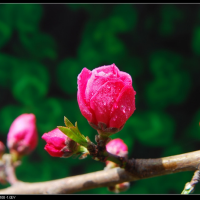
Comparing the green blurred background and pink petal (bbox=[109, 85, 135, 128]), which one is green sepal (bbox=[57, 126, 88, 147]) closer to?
pink petal (bbox=[109, 85, 135, 128])

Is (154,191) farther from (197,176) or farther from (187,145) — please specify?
(197,176)

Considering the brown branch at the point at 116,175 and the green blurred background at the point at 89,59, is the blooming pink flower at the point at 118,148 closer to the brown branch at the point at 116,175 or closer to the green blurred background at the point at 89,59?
the brown branch at the point at 116,175

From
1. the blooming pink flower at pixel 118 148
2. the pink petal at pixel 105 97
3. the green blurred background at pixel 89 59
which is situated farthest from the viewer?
the green blurred background at pixel 89 59

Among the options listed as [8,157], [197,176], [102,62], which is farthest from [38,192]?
[102,62]

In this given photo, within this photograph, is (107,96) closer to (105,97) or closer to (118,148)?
(105,97)

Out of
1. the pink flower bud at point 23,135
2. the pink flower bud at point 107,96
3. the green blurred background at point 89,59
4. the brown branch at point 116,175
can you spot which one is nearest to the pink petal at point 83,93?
the pink flower bud at point 107,96

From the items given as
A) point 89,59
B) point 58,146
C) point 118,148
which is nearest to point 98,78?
point 58,146

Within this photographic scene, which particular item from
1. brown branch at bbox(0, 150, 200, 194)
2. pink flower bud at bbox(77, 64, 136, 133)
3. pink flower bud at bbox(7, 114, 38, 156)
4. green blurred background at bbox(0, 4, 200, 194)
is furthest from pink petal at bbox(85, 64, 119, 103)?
green blurred background at bbox(0, 4, 200, 194)
